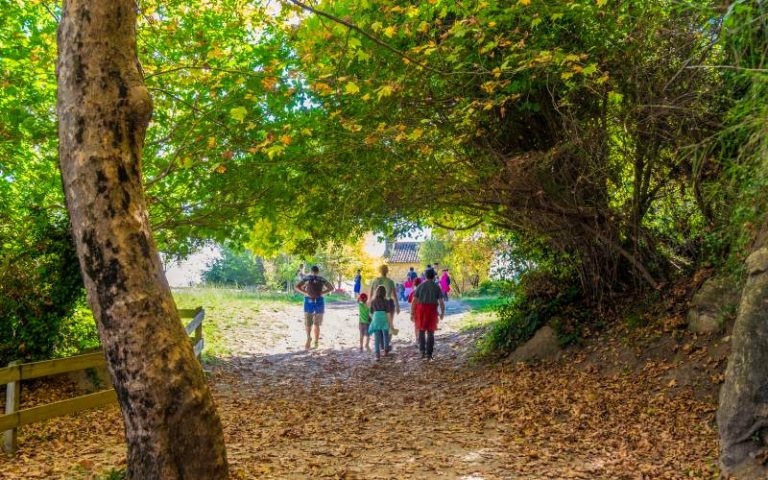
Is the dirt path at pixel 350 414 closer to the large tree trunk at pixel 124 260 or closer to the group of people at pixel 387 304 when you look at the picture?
the group of people at pixel 387 304

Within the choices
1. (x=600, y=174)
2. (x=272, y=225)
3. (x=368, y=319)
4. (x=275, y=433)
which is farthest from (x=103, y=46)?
(x=368, y=319)

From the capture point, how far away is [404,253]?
6091 centimetres

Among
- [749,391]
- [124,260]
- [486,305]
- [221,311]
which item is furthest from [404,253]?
[124,260]

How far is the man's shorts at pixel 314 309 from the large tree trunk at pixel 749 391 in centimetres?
1049

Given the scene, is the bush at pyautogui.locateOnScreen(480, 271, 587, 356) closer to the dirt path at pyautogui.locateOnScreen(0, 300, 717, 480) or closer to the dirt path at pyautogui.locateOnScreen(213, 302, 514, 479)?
the dirt path at pyautogui.locateOnScreen(0, 300, 717, 480)

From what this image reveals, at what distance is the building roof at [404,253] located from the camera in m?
59.3

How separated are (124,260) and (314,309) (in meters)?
10.8

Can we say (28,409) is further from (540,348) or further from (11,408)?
(540,348)

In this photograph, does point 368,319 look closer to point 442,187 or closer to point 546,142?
point 442,187

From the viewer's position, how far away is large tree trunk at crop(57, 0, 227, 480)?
13.3 feet

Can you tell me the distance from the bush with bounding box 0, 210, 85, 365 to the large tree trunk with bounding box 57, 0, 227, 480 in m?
5.32

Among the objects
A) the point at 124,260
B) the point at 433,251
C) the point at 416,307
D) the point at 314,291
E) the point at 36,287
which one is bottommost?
the point at 416,307

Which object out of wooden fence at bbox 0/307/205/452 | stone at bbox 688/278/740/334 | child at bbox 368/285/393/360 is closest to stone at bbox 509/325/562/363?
stone at bbox 688/278/740/334

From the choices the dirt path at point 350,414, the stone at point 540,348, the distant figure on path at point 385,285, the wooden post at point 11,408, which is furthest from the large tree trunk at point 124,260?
the distant figure on path at point 385,285
